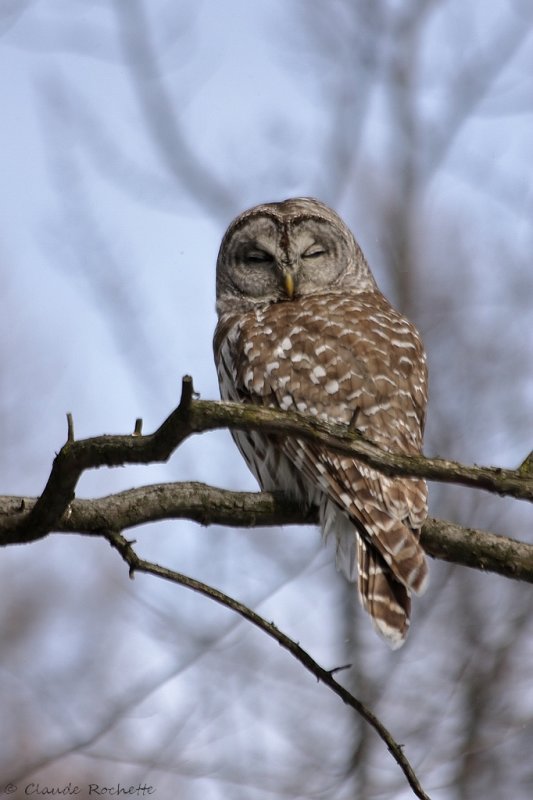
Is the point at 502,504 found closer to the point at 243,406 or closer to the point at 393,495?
the point at 393,495

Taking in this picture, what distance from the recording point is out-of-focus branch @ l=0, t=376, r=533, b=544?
2.91 metres

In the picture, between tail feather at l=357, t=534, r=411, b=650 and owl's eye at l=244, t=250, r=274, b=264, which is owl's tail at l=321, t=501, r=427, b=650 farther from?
owl's eye at l=244, t=250, r=274, b=264

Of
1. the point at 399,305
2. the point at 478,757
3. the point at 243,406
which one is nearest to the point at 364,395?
the point at 243,406

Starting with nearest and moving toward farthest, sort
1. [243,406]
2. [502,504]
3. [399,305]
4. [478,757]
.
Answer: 1. [243,406]
2. [478,757]
3. [502,504]
4. [399,305]

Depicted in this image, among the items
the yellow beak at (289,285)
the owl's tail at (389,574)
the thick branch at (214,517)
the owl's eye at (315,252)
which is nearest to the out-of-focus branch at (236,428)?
the thick branch at (214,517)

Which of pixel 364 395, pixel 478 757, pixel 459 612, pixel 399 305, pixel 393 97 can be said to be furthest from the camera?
pixel 393 97

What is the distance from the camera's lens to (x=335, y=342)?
5004 mm

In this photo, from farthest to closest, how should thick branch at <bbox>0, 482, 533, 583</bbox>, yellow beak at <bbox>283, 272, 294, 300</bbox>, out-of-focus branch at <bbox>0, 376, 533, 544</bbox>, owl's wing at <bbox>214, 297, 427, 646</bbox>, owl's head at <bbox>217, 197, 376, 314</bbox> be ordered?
owl's head at <bbox>217, 197, 376, 314</bbox> → yellow beak at <bbox>283, 272, 294, 300</bbox> → owl's wing at <bbox>214, 297, 427, 646</bbox> → thick branch at <bbox>0, 482, 533, 583</bbox> → out-of-focus branch at <bbox>0, 376, 533, 544</bbox>

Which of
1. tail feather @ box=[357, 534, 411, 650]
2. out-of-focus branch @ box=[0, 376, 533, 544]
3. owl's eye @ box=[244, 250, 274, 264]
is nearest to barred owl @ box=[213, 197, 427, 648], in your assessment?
tail feather @ box=[357, 534, 411, 650]

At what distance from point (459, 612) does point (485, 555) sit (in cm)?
444

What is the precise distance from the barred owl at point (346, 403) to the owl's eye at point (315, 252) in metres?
0.25

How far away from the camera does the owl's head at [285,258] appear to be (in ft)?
20.4

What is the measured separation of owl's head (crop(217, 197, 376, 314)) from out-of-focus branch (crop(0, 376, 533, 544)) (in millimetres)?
3056

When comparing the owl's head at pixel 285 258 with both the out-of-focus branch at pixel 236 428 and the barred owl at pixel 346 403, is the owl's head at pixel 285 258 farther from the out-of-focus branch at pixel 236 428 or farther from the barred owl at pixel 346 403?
the out-of-focus branch at pixel 236 428
